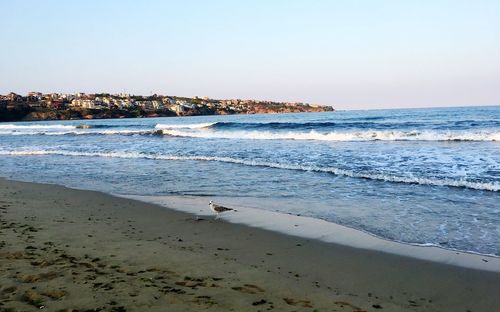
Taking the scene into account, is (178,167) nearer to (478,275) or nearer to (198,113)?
(478,275)

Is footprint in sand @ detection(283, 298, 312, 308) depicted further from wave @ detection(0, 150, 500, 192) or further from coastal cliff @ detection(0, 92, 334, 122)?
coastal cliff @ detection(0, 92, 334, 122)

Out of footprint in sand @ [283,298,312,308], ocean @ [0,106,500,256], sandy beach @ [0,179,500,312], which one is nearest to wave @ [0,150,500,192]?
ocean @ [0,106,500,256]

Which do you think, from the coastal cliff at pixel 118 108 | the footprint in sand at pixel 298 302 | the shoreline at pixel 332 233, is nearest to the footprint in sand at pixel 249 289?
the footprint in sand at pixel 298 302

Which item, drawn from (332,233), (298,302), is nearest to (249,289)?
(298,302)

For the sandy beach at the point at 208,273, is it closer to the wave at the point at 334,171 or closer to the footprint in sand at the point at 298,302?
the footprint in sand at the point at 298,302

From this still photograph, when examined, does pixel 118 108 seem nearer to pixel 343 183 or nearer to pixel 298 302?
pixel 343 183

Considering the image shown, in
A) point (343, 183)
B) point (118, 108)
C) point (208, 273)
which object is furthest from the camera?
point (118, 108)

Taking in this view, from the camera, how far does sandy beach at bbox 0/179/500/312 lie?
13.2 ft

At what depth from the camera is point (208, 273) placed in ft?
16.0

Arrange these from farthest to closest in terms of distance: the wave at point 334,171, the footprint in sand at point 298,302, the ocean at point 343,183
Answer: the wave at point 334,171 → the ocean at point 343,183 → the footprint in sand at point 298,302

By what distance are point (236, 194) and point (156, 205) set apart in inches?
86.2

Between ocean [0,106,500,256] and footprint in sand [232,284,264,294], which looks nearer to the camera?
footprint in sand [232,284,264,294]

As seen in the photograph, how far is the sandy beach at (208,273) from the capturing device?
403cm

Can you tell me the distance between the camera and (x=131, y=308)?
3.81m
